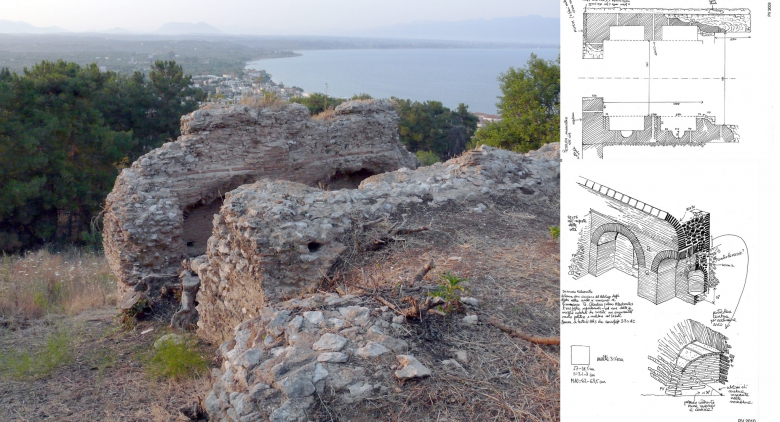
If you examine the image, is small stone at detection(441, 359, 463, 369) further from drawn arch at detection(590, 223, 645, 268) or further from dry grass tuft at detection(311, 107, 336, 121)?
dry grass tuft at detection(311, 107, 336, 121)

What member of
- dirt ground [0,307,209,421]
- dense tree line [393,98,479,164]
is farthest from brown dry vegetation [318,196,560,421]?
dense tree line [393,98,479,164]

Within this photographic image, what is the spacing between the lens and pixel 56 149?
16016 mm

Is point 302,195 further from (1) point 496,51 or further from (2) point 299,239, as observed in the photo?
(1) point 496,51

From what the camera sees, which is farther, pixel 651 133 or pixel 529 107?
pixel 529 107

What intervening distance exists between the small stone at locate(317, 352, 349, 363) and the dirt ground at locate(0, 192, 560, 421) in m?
0.27

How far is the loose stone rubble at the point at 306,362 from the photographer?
312 centimetres

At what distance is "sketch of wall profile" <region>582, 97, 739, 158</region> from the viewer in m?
1.92

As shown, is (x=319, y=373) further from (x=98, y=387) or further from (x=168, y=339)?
(x=168, y=339)

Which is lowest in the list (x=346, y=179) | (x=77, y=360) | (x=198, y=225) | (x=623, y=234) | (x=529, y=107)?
(x=77, y=360)

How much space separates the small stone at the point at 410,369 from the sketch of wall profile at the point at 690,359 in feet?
4.83

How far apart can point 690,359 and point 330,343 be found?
6.93 feet

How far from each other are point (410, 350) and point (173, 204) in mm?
6311

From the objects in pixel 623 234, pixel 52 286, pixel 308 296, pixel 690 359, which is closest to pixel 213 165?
pixel 52 286

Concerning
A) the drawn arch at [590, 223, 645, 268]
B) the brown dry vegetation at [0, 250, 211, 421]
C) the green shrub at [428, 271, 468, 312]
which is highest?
the drawn arch at [590, 223, 645, 268]
